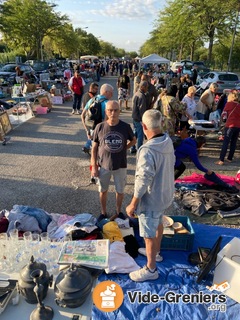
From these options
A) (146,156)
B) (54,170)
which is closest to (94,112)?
(54,170)

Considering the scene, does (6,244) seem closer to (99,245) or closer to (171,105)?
(99,245)

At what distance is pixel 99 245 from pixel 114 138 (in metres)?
1.66

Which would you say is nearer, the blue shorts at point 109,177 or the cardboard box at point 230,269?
the cardboard box at point 230,269

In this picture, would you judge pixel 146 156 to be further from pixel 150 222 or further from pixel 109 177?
pixel 109 177

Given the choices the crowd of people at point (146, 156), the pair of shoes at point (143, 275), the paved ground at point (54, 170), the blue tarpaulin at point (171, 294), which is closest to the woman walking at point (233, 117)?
the crowd of people at point (146, 156)

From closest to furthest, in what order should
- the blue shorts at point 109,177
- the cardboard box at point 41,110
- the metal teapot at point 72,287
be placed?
the metal teapot at point 72,287 → the blue shorts at point 109,177 → the cardboard box at point 41,110

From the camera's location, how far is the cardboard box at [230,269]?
269 cm

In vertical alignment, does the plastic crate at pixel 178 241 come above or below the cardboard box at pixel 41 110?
below

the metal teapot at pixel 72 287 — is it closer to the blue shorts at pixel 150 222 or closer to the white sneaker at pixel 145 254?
the blue shorts at pixel 150 222

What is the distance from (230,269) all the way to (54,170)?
14.5 feet

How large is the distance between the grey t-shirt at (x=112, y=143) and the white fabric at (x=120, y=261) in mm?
1088

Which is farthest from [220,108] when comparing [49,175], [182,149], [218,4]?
[218,4]

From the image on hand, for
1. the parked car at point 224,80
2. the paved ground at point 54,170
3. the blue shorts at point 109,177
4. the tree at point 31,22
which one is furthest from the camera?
the tree at point 31,22

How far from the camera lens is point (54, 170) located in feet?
20.1
